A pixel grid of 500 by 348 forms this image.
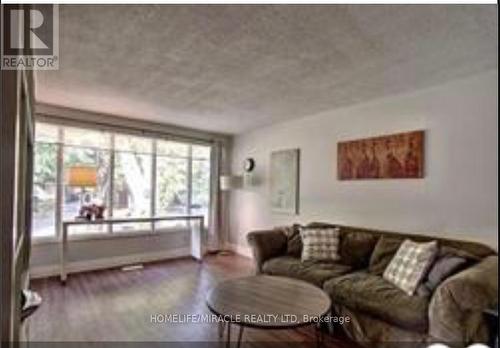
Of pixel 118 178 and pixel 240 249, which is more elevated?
pixel 118 178

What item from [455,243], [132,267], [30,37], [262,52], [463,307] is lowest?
[132,267]

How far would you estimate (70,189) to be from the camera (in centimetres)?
435

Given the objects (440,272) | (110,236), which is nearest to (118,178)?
(110,236)

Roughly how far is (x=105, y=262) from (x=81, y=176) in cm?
137

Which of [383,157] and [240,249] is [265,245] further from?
[240,249]

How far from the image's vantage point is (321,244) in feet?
11.1

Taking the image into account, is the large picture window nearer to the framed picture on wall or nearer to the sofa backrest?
the framed picture on wall

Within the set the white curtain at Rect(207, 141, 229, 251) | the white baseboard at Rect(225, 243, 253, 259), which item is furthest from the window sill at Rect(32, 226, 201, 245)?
the white baseboard at Rect(225, 243, 253, 259)

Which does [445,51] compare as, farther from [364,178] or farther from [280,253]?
[280,253]

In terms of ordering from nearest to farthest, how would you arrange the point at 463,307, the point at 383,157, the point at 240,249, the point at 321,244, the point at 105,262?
the point at 463,307 → the point at 321,244 → the point at 383,157 → the point at 105,262 → the point at 240,249

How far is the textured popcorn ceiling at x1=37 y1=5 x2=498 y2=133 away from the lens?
6.14 feet

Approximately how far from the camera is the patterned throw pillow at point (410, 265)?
239 cm

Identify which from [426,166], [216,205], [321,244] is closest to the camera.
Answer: [426,166]

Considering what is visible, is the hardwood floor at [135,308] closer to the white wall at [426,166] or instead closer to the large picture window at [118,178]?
the large picture window at [118,178]
